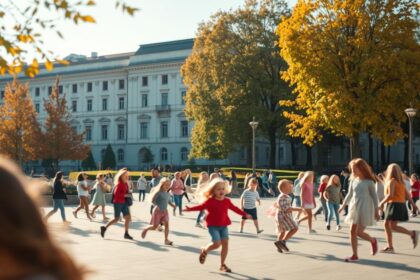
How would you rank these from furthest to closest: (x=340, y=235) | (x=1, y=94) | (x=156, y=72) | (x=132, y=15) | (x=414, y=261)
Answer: (x=1, y=94), (x=156, y=72), (x=340, y=235), (x=414, y=261), (x=132, y=15)

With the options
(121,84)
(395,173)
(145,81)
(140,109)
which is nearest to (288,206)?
(395,173)

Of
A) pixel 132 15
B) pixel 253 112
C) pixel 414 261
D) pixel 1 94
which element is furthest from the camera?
pixel 1 94

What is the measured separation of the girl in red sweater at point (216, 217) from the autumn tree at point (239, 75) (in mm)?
41502

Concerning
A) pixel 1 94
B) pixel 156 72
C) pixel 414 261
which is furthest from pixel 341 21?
pixel 1 94

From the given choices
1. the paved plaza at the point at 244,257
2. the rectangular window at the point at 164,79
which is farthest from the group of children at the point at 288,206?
the rectangular window at the point at 164,79

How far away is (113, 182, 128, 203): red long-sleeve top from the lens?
16672 mm

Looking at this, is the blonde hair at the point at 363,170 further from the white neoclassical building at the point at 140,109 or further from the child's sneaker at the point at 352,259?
the white neoclassical building at the point at 140,109

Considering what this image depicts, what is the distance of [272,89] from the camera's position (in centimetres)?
5453

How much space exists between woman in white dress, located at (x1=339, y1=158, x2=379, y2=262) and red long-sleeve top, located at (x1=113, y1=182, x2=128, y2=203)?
6531 mm

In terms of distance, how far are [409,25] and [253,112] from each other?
20.1m

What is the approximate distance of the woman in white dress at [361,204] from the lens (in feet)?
39.3

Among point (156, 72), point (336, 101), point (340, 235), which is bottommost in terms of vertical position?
point (340, 235)

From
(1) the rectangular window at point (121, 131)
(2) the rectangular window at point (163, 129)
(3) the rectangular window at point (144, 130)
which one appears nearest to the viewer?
(2) the rectangular window at point (163, 129)

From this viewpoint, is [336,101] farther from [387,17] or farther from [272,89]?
[272,89]
